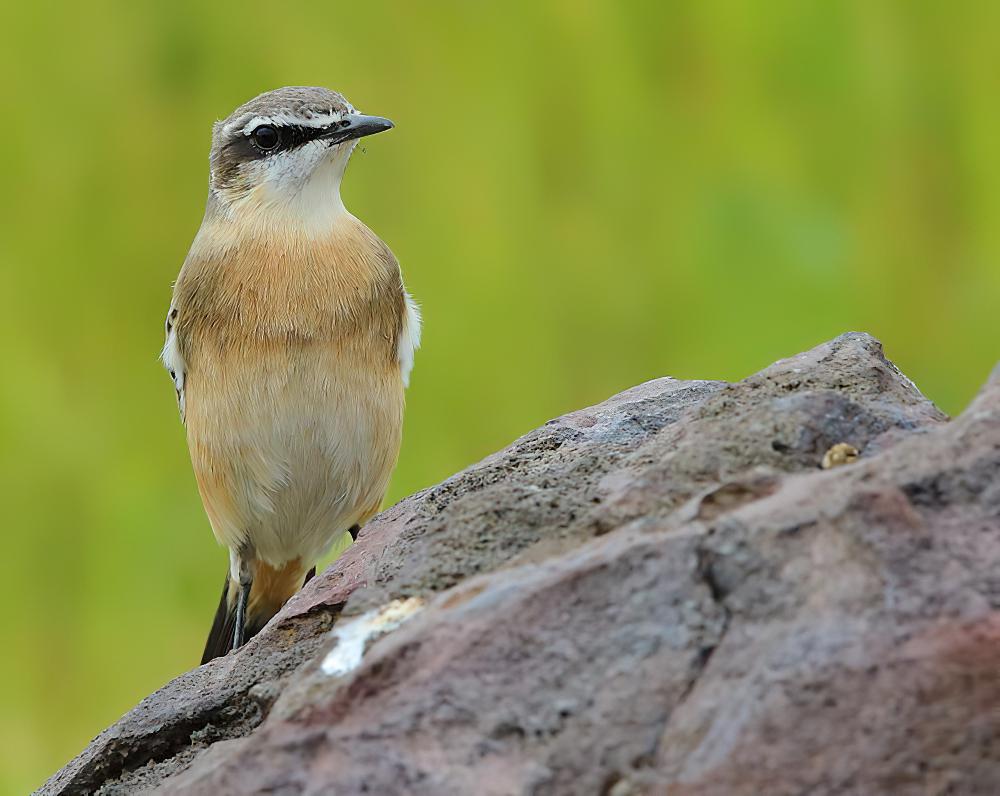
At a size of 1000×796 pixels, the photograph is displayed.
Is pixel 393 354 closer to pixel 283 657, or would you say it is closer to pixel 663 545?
pixel 283 657

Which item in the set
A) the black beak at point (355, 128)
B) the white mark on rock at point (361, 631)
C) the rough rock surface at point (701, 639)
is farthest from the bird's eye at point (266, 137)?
the white mark on rock at point (361, 631)

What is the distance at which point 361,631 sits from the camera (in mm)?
2014

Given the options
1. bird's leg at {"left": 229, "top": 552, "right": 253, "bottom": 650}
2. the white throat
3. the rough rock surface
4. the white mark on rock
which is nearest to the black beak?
the white throat

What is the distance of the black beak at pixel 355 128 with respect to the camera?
4.11 meters

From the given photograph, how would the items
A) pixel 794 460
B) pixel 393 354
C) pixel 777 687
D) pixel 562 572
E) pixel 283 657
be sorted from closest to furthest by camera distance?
pixel 777 687, pixel 562 572, pixel 794 460, pixel 283 657, pixel 393 354

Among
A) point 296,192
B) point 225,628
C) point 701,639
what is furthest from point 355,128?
point 701,639

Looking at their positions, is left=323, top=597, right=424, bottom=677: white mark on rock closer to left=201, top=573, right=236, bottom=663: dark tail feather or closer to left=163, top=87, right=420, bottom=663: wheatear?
left=163, top=87, right=420, bottom=663: wheatear

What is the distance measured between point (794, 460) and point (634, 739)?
56 cm

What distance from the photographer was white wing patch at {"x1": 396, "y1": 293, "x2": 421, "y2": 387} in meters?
4.41

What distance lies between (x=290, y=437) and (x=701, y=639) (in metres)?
2.67

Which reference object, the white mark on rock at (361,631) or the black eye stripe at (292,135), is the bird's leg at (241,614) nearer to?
the black eye stripe at (292,135)

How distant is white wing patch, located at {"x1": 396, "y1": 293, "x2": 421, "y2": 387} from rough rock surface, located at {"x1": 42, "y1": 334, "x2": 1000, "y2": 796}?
7.35 ft

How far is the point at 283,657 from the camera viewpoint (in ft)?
7.88

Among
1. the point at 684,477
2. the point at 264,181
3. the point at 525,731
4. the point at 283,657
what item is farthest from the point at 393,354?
the point at 525,731
